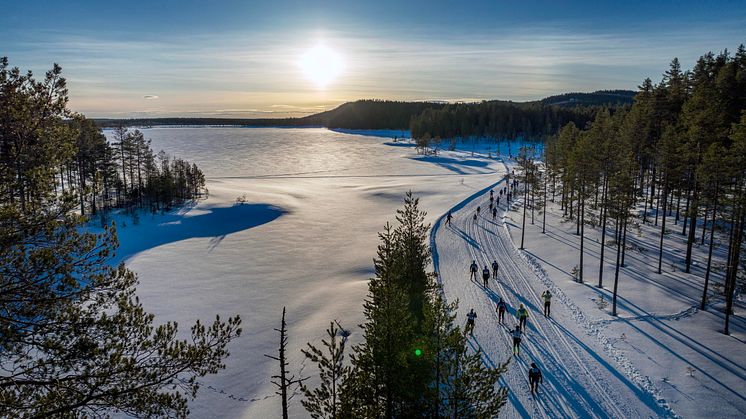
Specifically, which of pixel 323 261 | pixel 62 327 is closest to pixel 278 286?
pixel 323 261

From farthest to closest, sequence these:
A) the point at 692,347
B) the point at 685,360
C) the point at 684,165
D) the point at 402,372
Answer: the point at 684,165, the point at 692,347, the point at 685,360, the point at 402,372

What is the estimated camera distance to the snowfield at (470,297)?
15.7 metres

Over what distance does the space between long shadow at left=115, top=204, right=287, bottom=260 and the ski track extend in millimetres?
24239

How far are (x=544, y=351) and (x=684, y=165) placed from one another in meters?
18.9

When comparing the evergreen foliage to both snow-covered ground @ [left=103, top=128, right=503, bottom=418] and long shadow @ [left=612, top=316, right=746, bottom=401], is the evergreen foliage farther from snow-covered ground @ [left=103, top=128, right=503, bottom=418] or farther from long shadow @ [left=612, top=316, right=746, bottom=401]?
long shadow @ [left=612, top=316, right=746, bottom=401]

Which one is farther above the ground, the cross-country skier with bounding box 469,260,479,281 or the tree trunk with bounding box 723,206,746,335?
the tree trunk with bounding box 723,206,746,335

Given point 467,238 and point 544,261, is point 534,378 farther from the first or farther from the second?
point 467,238

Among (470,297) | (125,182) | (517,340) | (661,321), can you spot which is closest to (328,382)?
(517,340)

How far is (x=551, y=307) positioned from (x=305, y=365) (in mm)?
14645

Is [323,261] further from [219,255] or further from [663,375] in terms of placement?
[663,375]

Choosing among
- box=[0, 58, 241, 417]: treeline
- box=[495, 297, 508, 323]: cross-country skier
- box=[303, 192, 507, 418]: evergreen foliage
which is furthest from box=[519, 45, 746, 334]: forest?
box=[0, 58, 241, 417]: treeline

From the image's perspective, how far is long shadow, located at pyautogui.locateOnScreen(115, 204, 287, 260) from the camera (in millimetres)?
39719

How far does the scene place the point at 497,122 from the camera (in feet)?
486

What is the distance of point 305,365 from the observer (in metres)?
18.1
